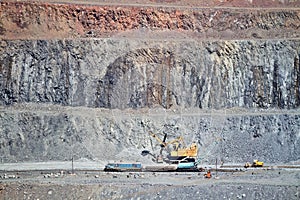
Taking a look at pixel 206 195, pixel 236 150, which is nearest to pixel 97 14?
pixel 236 150

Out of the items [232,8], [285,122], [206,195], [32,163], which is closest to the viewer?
[206,195]

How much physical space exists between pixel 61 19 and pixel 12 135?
915cm

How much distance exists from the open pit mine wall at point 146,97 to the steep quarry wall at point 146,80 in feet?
0.22

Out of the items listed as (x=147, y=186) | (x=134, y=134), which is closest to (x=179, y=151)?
(x=134, y=134)

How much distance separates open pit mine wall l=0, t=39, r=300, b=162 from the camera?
47.1 metres

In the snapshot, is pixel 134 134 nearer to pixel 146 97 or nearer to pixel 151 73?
pixel 146 97

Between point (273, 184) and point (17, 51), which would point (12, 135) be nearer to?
point (17, 51)

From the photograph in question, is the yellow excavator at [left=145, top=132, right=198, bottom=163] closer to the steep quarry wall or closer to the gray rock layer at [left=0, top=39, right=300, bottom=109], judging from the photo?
the steep quarry wall

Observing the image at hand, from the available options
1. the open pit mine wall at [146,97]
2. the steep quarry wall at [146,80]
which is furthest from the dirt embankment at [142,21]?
the open pit mine wall at [146,97]

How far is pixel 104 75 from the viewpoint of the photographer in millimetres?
50031

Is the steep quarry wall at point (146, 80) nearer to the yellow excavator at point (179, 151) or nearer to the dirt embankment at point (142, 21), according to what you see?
the dirt embankment at point (142, 21)

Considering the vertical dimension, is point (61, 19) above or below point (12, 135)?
above

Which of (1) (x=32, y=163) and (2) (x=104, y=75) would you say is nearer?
(1) (x=32, y=163)

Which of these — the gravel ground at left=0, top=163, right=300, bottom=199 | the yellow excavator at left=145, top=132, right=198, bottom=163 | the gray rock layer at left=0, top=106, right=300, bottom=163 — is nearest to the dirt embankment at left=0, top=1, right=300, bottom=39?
the gray rock layer at left=0, top=106, right=300, bottom=163
